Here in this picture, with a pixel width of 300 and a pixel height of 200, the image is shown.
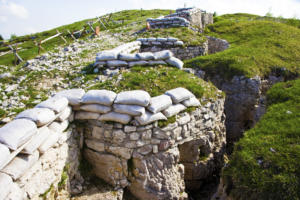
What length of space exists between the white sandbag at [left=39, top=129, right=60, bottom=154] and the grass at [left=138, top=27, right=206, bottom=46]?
10392 millimetres

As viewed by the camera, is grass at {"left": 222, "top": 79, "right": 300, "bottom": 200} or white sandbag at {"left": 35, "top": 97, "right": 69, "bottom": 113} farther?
white sandbag at {"left": 35, "top": 97, "right": 69, "bottom": 113}

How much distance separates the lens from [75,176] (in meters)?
4.50

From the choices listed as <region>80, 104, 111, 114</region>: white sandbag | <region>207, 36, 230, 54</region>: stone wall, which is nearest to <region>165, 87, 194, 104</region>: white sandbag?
<region>80, 104, 111, 114</region>: white sandbag

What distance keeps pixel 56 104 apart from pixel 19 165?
4.13ft

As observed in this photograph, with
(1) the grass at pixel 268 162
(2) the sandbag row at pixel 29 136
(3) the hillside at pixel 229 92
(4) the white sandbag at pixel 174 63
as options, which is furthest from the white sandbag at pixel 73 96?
(4) the white sandbag at pixel 174 63

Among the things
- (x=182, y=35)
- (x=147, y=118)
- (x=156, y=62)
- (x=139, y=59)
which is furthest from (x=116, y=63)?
(x=182, y=35)

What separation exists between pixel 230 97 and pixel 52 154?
7.24 m

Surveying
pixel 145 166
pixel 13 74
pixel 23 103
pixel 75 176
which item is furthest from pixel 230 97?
pixel 13 74

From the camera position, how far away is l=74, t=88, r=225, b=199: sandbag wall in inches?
170

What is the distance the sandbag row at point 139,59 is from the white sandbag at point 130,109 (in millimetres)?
3757

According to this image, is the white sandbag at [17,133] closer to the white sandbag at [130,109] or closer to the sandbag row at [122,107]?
the sandbag row at [122,107]

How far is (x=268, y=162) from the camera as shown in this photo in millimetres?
3971

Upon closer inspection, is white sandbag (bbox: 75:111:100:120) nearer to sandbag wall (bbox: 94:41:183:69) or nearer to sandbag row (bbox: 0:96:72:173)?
sandbag row (bbox: 0:96:72:173)

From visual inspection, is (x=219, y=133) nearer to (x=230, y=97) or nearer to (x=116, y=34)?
(x=230, y=97)
